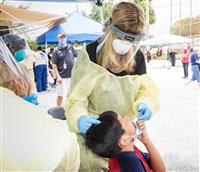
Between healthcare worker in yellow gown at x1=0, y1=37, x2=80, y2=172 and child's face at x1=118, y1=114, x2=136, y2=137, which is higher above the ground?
healthcare worker in yellow gown at x1=0, y1=37, x2=80, y2=172

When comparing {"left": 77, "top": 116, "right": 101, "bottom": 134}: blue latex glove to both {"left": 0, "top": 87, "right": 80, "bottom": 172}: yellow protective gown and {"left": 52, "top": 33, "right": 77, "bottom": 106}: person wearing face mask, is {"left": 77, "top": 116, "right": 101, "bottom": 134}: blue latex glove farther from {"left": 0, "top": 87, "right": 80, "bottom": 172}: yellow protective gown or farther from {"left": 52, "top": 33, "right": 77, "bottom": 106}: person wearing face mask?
{"left": 52, "top": 33, "right": 77, "bottom": 106}: person wearing face mask

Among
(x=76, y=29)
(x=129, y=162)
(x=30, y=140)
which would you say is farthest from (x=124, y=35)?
(x=76, y=29)

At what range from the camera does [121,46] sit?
5.86 feet

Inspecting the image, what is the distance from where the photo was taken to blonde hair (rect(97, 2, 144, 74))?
1.72 metres

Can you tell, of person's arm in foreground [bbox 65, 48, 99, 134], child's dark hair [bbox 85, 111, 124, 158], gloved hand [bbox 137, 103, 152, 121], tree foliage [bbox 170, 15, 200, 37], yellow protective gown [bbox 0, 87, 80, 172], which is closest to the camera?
yellow protective gown [bbox 0, 87, 80, 172]

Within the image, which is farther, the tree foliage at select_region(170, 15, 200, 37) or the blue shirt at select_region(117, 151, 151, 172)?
the tree foliage at select_region(170, 15, 200, 37)

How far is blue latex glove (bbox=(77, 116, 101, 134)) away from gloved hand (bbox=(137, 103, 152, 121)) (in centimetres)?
27

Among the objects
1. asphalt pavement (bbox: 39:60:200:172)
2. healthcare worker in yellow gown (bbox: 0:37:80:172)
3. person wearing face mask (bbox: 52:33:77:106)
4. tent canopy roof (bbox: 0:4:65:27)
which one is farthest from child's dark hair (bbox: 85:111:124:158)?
tent canopy roof (bbox: 0:4:65:27)

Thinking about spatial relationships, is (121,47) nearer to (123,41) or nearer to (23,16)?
(123,41)

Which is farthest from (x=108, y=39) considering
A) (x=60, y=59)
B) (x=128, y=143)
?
(x=60, y=59)

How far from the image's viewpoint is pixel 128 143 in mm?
1550

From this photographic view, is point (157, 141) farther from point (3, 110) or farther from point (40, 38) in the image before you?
point (40, 38)

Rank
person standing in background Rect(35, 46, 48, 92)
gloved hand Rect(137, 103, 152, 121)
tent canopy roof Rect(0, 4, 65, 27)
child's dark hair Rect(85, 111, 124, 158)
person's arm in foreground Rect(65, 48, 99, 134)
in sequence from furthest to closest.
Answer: person standing in background Rect(35, 46, 48, 92) < tent canopy roof Rect(0, 4, 65, 27) < gloved hand Rect(137, 103, 152, 121) < person's arm in foreground Rect(65, 48, 99, 134) < child's dark hair Rect(85, 111, 124, 158)

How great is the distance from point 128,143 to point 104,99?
273 millimetres
